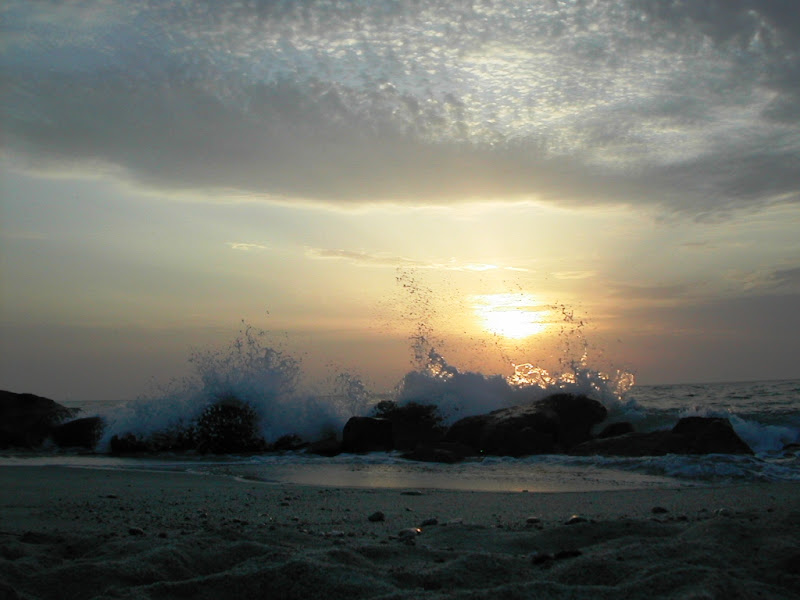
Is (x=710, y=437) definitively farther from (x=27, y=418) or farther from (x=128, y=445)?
(x=27, y=418)

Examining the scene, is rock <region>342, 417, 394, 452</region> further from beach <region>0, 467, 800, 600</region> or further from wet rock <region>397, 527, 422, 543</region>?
wet rock <region>397, 527, 422, 543</region>

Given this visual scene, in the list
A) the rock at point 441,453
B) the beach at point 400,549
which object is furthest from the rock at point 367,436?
the beach at point 400,549

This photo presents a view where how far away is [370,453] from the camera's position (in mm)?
13773

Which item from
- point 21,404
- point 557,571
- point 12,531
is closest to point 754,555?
point 557,571

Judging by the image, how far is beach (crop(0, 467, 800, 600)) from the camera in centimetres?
347

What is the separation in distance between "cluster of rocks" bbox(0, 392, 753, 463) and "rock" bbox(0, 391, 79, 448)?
0.08 feet

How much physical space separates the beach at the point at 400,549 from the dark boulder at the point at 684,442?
13.0ft

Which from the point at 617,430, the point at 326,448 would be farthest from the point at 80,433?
the point at 617,430

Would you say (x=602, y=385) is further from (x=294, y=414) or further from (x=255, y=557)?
(x=255, y=557)

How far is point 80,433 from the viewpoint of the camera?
55.3 ft

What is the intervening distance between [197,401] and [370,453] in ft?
17.9

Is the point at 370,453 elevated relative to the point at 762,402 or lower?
lower

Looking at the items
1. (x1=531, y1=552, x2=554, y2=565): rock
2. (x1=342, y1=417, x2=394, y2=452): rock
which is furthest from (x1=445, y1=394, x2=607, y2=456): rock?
(x1=531, y1=552, x2=554, y2=565): rock

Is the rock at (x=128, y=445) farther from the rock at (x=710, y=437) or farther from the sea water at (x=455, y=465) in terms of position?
the rock at (x=710, y=437)
